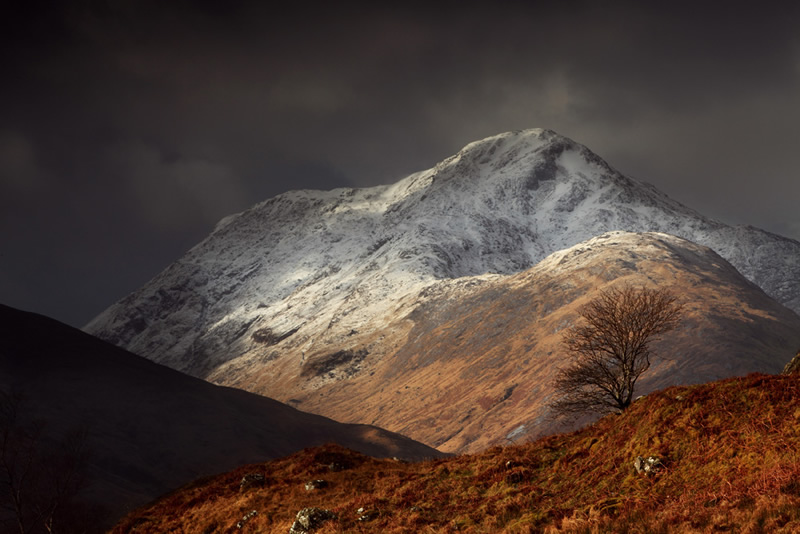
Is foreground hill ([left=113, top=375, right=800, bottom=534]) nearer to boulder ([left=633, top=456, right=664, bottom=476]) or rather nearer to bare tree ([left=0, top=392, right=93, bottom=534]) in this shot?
boulder ([left=633, top=456, right=664, bottom=476])

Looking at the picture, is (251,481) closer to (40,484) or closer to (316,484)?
(316,484)

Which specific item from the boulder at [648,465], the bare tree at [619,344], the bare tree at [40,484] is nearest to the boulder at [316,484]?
the boulder at [648,465]

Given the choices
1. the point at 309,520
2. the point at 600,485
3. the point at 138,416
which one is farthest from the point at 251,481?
the point at 138,416

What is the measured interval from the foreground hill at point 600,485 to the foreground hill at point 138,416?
82320 mm

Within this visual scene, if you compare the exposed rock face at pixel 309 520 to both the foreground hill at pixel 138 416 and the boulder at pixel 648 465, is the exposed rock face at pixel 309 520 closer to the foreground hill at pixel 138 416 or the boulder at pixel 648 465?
the boulder at pixel 648 465

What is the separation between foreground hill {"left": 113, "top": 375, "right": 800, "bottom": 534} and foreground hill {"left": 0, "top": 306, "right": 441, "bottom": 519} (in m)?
82.3

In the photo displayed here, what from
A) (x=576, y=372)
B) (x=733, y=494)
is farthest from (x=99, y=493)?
(x=733, y=494)

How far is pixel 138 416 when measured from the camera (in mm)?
128375

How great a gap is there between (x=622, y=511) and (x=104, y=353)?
502ft

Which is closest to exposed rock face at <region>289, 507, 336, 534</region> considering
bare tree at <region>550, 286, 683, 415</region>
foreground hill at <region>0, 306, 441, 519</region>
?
bare tree at <region>550, 286, 683, 415</region>

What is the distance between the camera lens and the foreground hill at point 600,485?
13867mm

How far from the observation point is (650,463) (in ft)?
54.2

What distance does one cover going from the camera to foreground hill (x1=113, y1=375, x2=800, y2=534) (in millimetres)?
13867

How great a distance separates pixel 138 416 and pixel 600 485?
429ft
